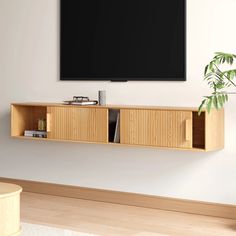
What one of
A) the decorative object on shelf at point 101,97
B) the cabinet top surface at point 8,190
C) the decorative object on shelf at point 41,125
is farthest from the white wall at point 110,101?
the cabinet top surface at point 8,190

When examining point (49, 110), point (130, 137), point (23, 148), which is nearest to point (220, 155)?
point (130, 137)

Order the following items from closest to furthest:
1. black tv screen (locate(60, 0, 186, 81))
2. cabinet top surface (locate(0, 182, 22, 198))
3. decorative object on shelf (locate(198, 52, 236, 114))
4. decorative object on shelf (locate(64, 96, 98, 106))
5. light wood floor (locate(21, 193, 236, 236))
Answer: cabinet top surface (locate(0, 182, 22, 198)) < decorative object on shelf (locate(198, 52, 236, 114)) < light wood floor (locate(21, 193, 236, 236)) < black tv screen (locate(60, 0, 186, 81)) < decorative object on shelf (locate(64, 96, 98, 106))

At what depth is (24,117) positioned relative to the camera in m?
5.93

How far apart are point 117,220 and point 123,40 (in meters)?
1.59

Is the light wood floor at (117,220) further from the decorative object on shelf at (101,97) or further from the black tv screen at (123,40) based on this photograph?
the black tv screen at (123,40)

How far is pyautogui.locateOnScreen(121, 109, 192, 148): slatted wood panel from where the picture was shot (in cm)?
485

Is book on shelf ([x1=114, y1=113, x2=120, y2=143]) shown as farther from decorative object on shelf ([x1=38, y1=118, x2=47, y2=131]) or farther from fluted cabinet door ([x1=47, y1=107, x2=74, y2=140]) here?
decorative object on shelf ([x1=38, y1=118, x2=47, y2=131])

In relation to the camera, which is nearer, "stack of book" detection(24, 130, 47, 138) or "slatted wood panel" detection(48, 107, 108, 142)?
"slatted wood panel" detection(48, 107, 108, 142)

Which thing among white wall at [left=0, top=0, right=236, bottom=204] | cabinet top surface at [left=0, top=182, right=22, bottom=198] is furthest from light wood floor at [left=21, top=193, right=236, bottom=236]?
cabinet top surface at [left=0, top=182, right=22, bottom=198]

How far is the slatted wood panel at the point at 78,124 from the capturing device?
5277 mm

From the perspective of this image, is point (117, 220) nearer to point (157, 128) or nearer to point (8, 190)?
point (157, 128)

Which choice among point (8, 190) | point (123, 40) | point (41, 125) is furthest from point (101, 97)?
point (8, 190)

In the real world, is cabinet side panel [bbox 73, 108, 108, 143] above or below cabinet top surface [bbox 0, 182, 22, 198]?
above

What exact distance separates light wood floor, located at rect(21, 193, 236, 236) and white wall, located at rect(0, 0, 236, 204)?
0.79ft
